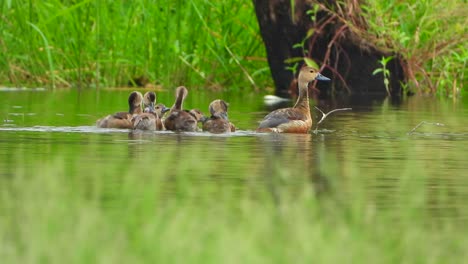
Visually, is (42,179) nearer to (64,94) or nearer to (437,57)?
(64,94)

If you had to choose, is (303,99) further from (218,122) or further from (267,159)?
(267,159)

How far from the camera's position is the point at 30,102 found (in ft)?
54.9

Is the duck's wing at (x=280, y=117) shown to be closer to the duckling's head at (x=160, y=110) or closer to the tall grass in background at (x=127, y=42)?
the duckling's head at (x=160, y=110)

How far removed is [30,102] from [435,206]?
35.3 ft

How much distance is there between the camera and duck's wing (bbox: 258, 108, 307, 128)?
12252 mm

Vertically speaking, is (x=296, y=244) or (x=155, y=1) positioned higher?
(x=155, y=1)

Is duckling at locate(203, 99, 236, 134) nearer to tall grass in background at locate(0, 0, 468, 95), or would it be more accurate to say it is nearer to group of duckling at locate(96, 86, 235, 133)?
group of duckling at locate(96, 86, 235, 133)

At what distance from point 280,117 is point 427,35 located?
9477 millimetres

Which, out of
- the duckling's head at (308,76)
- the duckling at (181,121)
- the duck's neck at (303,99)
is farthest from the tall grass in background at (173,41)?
the duckling at (181,121)

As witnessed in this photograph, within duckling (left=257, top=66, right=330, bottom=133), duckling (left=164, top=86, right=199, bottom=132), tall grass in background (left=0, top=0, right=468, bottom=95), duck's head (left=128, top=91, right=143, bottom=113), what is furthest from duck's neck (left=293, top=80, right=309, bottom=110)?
tall grass in background (left=0, top=0, right=468, bottom=95)

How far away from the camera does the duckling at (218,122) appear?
11867 mm

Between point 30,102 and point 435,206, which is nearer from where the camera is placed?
point 435,206

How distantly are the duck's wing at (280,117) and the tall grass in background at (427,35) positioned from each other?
24.2 ft

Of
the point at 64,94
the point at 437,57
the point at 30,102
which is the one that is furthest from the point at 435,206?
the point at 437,57
